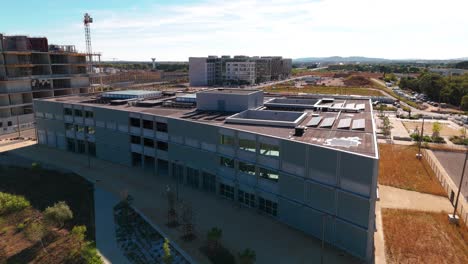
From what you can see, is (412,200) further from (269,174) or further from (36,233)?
(36,233)

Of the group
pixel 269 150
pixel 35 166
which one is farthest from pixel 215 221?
pixel 35 166

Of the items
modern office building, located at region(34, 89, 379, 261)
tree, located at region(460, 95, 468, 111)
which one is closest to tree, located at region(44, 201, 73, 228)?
modern office building, located at region(34, 89, 379, 261)

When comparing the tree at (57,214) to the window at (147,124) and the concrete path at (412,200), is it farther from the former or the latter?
the concrete path at (412,200)

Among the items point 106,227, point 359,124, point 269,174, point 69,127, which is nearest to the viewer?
point 106,227

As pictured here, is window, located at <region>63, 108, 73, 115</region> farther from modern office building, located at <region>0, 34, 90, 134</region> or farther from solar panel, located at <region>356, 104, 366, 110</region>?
solar panel, located at <region>356, 104, 366, 110</region>

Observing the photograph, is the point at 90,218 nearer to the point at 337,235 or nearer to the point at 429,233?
the point at 337,235

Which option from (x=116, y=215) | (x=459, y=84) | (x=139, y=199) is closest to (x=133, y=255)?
(x=116, y=215)
